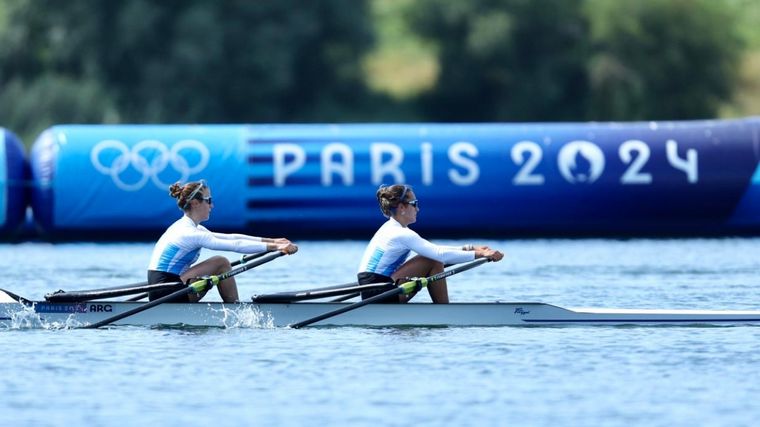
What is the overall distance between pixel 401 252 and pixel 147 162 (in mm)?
12395

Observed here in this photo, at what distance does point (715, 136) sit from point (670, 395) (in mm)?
16367

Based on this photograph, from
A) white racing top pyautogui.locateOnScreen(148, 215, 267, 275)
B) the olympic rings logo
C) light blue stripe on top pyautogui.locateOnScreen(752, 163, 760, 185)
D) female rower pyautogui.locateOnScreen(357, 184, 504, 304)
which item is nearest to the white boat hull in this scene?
female rower pyautogui.locateOnScreen(357, 184, 504, 304)

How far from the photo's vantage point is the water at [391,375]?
36.2 feet

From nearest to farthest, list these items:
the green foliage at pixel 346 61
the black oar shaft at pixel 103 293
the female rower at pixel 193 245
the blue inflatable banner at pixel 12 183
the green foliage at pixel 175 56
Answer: the black oar shaft at pixel 103 293 < the female rower at pixel 193 245 < the blue inflatable banner at pixel 12 183 < the green foliage at pixel 175 56 < the green foliage at pixel 346 61

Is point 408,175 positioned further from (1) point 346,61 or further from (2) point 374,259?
(1) point 346,61

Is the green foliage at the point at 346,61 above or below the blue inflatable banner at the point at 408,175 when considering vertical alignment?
above

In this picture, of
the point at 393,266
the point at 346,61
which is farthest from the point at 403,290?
the point at 346,61

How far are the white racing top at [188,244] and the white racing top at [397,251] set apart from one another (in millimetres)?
1008

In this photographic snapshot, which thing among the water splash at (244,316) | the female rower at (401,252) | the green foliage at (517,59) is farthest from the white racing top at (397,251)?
the green foliage at (517,59)

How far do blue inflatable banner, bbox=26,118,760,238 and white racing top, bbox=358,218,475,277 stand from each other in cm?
1168

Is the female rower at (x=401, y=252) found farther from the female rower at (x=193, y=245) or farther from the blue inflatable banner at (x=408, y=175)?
the blue inflatable banner at (x=408, y=175)

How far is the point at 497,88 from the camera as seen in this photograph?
60.4 metres

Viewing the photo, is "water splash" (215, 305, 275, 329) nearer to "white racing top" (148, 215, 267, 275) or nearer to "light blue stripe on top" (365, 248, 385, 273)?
"white racing top" (148, 215, 267, 275)

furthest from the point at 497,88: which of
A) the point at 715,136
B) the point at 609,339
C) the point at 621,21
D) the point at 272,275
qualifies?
the point at 609,339
